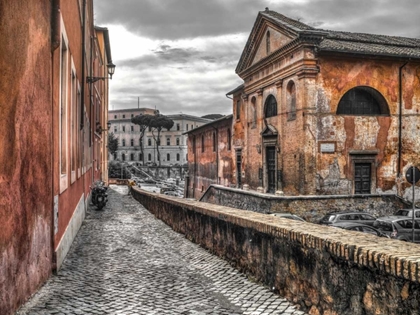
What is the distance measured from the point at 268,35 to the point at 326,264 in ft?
67.4

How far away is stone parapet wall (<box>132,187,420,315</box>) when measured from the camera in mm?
3430

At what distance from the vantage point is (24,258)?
454cm

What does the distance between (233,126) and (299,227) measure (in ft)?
81.9

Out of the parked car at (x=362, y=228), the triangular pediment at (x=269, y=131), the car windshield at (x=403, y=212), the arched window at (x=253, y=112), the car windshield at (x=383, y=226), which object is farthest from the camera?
the arched window at (x=253, y=112)

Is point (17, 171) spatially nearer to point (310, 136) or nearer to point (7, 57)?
point (7, 57)

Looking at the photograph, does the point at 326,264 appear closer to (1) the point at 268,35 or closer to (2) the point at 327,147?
(2) the point at 327,147

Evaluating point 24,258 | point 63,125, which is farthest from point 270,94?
point 24,258

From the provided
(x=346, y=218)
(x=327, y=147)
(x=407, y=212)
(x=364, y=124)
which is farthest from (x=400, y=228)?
(x=364, y=124)

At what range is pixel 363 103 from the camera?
20953 millimetres

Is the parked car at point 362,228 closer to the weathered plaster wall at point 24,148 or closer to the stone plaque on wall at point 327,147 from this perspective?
the stone plaque on wall at point 327,147

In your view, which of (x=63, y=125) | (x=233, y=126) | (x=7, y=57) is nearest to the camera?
(x=7, y=57)

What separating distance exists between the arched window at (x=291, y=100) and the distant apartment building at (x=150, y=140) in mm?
71700

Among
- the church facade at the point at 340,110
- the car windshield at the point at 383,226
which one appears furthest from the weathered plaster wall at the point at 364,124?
the car windshield at the point at 383,226

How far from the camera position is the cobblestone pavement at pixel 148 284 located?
16.7 feet
